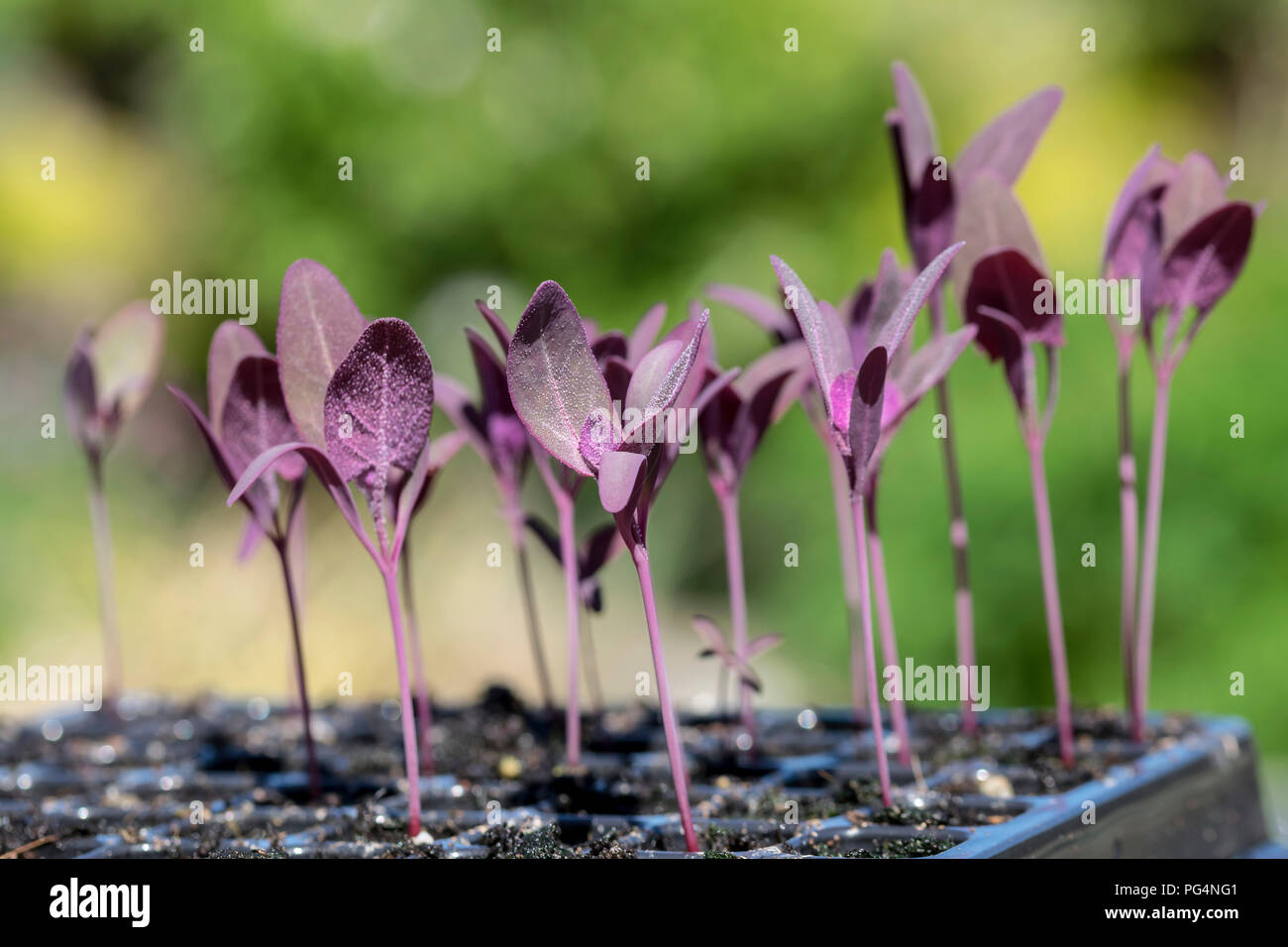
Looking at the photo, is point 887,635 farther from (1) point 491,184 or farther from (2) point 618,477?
(1) point 491,184

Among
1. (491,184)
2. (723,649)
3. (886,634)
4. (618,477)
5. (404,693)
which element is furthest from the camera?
(491,184)

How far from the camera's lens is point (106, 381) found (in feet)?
4.41

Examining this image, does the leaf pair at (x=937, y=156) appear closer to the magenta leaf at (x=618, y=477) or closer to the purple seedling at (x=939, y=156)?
the purple seedling at (x=939, y=156)

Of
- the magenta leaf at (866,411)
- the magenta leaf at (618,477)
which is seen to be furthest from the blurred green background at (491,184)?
the magenta leaf at (618,477)

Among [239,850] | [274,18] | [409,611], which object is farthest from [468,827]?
[274,18]

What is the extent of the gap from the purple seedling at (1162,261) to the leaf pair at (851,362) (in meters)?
0.33

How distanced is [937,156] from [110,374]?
3.04 feet

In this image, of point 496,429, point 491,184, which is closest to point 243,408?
point 496,429

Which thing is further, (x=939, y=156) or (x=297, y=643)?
(x=939, y=156)

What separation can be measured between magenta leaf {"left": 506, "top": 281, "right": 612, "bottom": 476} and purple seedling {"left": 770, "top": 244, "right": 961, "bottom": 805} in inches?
5.0

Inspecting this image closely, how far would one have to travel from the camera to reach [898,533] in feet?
9.31
